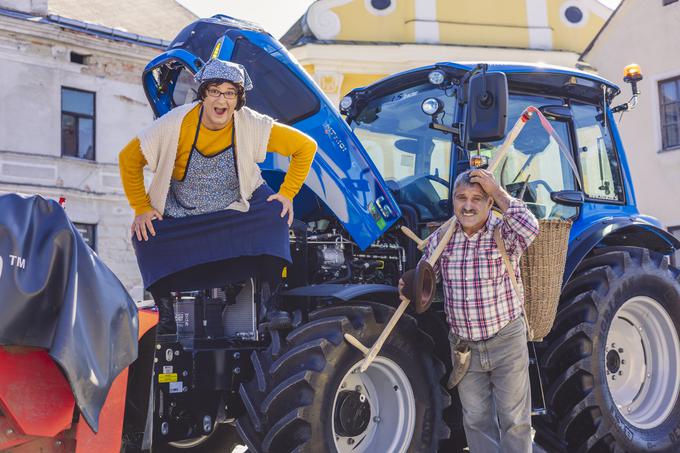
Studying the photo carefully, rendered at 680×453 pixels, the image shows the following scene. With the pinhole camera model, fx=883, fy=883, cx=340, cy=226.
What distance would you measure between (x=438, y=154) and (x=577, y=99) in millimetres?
1251

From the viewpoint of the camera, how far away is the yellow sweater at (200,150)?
4680 mm

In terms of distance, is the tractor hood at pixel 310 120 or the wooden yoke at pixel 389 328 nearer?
the wooden yoke at pixel 389 328

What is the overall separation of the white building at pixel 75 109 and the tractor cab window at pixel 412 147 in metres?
12.4

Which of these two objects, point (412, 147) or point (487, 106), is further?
point (412, 147)

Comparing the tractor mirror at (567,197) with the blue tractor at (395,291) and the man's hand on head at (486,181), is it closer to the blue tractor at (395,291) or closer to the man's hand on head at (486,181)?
the blue tractor at (395,291)

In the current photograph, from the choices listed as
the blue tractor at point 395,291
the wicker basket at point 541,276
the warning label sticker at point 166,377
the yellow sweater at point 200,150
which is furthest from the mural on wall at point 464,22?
the warning label sticker at point 166,377

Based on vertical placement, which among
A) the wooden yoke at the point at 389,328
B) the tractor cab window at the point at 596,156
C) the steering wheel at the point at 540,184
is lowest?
the wooden yoke at the point at 389,328

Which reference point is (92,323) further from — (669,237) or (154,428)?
(669,237)

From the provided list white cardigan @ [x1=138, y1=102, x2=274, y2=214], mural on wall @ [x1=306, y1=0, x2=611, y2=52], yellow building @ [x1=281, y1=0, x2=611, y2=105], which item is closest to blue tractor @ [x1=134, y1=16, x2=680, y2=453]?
white cardigan @ [x1=138, y1=102, x2=274, y2=214]

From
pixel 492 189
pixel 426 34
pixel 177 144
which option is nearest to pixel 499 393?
pixel 492 189

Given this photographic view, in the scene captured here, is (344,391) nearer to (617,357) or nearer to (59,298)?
(59,298)

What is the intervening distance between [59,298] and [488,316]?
2.40m

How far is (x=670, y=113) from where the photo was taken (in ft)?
66.6

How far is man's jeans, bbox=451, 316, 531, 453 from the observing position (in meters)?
4.87
